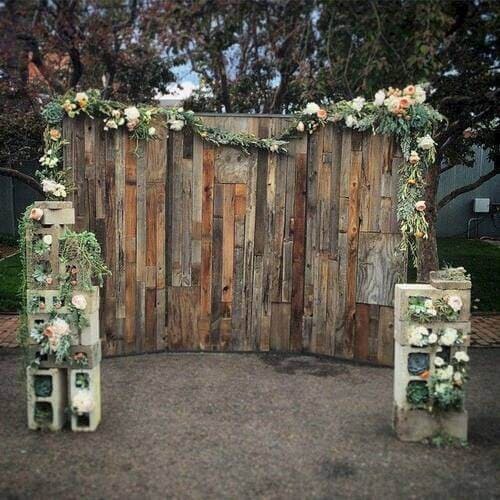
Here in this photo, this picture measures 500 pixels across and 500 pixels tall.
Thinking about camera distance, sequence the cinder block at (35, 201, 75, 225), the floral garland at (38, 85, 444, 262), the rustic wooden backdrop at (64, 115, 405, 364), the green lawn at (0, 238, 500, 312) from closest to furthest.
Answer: the cinder block at (35, 201, 75, 225), the floral garland at (38, 85, 444, 262), the rustic wooden backdrop at (64, 115, 405, 364), the green lawn at (0, 238, 500, 312)

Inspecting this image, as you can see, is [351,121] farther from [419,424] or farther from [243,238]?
[419,424]

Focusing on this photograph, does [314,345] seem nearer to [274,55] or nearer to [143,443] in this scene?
[143,443]

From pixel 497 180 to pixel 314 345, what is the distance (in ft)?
41.3

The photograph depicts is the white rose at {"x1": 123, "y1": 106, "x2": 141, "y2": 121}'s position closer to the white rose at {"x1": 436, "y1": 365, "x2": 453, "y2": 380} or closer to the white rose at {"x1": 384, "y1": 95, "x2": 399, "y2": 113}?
the white rose at {"x1": 384, "y1": 95, "x2": 399, "y2": 113}

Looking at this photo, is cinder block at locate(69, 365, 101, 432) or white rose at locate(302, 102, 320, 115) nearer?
cinder block at locate(69, 365, 101, 432)

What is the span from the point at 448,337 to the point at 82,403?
2.46 meters

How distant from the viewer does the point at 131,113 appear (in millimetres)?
5887

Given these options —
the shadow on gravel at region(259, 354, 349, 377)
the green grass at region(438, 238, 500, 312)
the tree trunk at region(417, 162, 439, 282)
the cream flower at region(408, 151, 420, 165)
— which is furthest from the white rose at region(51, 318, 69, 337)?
the tree trunk at region(417, 162, 439, 282)

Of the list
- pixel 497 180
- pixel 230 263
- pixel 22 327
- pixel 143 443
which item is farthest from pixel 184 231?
pixel 497 180

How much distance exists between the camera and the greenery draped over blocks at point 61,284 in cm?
433

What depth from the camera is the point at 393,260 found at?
6.04 m

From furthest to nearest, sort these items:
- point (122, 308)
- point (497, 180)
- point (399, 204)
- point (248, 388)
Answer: point (497, 180) → point (122, 308) → point (399, 204) → point (248, 388)

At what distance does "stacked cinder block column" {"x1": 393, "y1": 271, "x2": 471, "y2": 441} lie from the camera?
424 centimetres

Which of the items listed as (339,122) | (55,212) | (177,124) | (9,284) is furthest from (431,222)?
(9,284)
